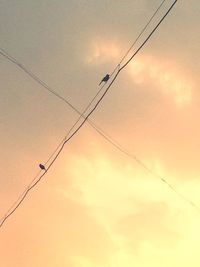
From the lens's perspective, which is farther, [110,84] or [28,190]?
[28,190]

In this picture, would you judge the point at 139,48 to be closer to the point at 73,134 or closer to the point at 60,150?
the point at 73,134

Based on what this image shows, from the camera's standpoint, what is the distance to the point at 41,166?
37.4 feet

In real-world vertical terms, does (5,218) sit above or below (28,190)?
below

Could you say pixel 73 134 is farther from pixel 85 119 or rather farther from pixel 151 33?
pixel 151 33

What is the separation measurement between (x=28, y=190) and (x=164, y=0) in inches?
297

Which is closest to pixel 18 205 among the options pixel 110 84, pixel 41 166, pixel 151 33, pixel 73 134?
pixel 41 166

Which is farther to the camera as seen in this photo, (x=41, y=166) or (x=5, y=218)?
(x=5, y=218)

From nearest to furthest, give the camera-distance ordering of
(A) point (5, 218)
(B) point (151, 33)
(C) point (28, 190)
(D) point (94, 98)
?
1. (B) point (151, 33)
2. (D) point (94, 98)
3. (C) point (28, 190)
4. (A) point (5, 218)

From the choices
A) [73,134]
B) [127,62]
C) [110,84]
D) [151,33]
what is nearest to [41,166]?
[73,134]

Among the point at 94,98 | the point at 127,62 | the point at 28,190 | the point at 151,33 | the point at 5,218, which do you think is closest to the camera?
the point at 151,33

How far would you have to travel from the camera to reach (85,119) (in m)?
10.5

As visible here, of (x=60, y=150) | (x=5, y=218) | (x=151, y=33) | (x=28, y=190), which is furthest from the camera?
(x=5, y=218)

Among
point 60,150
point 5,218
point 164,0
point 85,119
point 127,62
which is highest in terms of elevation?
point 164,0

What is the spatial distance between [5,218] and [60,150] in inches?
159
